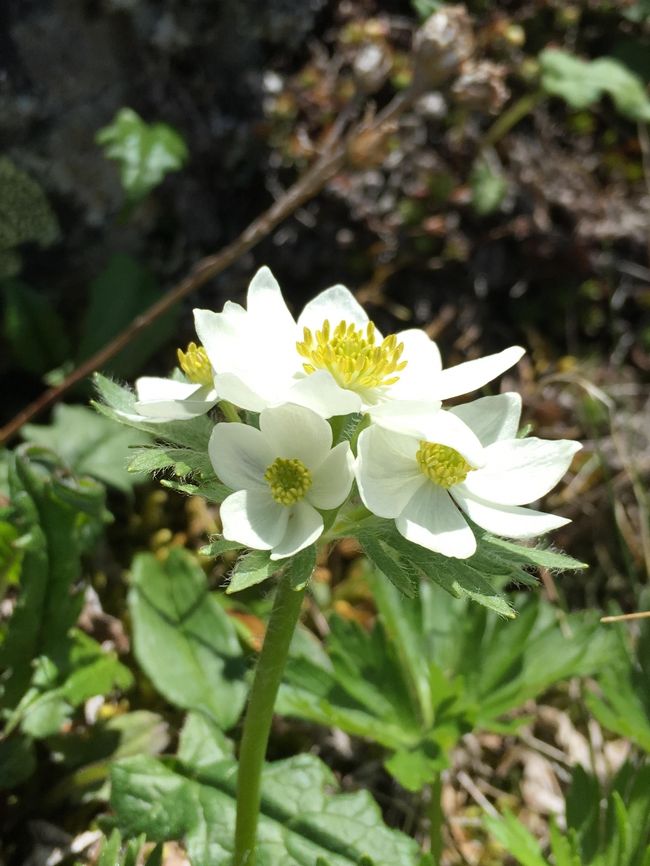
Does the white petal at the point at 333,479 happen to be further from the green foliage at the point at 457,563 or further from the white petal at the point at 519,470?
the white petal at the point at 519,470

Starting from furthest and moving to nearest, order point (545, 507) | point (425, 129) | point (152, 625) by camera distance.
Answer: point (425, 129)
point (545, 507)
point (152, 625)

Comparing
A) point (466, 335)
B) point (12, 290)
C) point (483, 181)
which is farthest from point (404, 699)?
point (483, 181)

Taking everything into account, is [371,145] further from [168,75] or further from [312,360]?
[312,360]

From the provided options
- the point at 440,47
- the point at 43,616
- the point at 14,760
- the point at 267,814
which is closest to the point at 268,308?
the point at 43,616

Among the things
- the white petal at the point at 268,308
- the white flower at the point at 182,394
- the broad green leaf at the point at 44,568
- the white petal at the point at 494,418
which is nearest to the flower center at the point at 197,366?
the white flower at the point at 182,394

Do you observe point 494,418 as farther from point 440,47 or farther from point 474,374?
point 440,47
